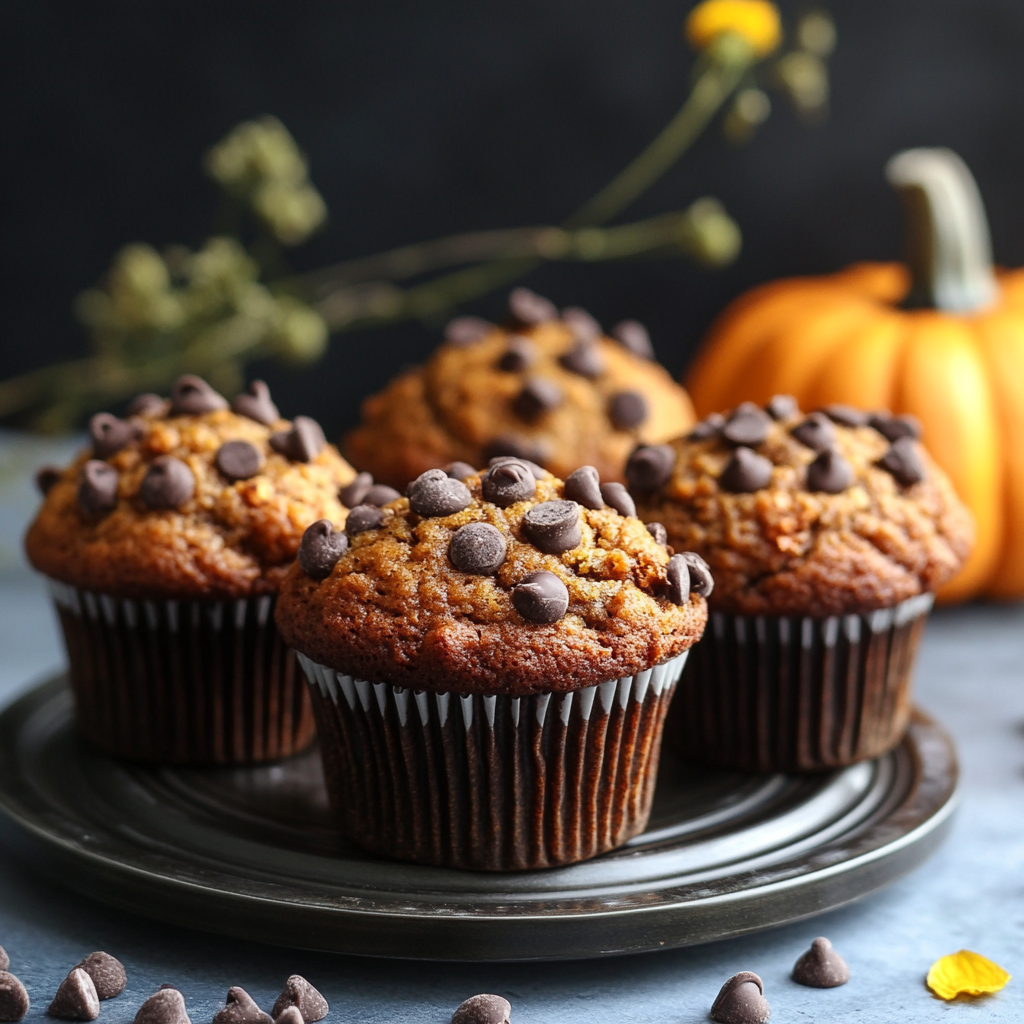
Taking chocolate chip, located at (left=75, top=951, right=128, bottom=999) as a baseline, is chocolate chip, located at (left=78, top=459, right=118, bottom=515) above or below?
above

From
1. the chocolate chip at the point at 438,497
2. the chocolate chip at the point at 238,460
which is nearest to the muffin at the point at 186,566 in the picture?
the chocolate chip at the point at 238,460

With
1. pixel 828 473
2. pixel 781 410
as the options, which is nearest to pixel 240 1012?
pixel 828 473

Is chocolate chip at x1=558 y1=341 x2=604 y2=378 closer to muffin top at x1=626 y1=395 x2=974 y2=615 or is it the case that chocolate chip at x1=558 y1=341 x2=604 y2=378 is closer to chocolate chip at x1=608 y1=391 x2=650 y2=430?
chocolate chip at x1=608 y1=391 x2=650 y2=430

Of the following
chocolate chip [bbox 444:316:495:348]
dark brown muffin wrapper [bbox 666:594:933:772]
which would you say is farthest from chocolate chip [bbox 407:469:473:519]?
chocolate chip [bbox 444:316:495:348]

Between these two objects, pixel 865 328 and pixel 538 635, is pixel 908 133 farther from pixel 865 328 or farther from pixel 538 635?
pixel 538 635

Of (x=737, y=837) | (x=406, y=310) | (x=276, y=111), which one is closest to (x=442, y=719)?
(x=737, y=837)
